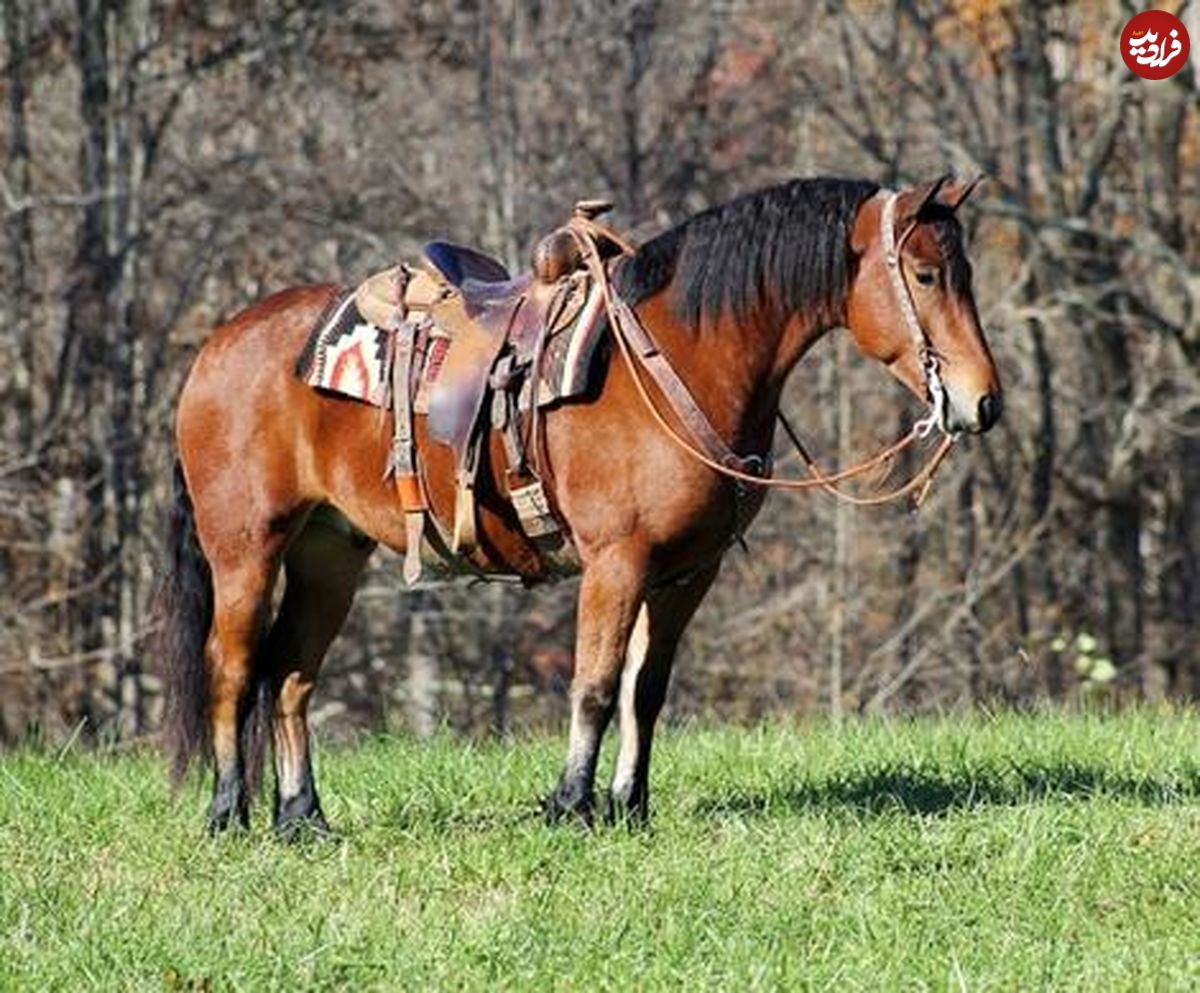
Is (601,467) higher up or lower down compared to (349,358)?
lower down

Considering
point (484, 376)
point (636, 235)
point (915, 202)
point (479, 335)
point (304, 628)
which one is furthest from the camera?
point (636, 235)

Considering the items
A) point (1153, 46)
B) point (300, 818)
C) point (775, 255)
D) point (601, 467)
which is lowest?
point (300, 818)

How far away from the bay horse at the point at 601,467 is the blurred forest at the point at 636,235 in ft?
33.7

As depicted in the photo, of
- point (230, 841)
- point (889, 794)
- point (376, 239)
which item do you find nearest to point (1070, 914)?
point (889, 794)

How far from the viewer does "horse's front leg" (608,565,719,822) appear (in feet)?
25.3

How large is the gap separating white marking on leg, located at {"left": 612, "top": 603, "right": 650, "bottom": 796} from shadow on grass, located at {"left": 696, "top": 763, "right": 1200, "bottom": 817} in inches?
11.0

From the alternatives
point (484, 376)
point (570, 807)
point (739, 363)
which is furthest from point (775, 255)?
point (570, 807)

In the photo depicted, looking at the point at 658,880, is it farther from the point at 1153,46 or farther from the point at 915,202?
the point at 1153,46

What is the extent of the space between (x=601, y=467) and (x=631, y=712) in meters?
0.84

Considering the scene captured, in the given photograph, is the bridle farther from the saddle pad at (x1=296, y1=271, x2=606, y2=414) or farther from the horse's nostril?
the saddle pad at (x1=296, y1=271, x2=606, y2=414)

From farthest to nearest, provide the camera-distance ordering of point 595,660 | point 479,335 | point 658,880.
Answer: point 479,335 → point 595,660 → point 658,880

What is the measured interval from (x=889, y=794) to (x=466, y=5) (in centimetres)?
1443

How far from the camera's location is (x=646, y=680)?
775 cm

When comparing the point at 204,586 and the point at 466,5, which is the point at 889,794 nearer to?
the point at 204,586
